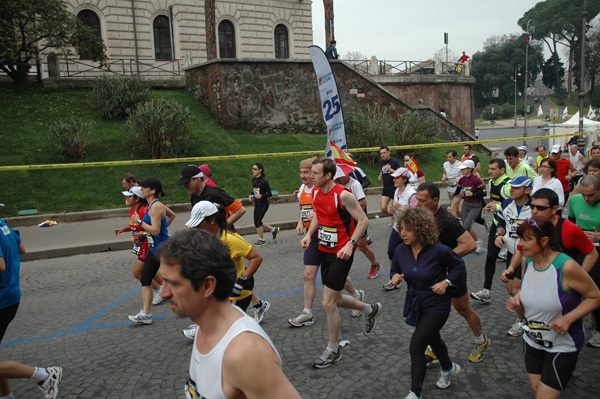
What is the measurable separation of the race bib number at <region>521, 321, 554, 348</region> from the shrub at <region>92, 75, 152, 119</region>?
17360 mm

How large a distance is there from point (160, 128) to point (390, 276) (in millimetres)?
12822

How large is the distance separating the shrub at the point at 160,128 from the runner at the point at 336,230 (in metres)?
11.5

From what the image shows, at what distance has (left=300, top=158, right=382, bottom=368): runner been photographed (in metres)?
4.96

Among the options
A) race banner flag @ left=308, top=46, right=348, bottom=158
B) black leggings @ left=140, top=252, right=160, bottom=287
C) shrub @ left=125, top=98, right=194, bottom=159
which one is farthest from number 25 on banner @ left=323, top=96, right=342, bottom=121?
shrub @ left=125, top=98, right=194, bottom=159

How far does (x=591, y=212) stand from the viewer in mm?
4781

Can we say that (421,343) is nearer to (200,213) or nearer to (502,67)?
(200,213)

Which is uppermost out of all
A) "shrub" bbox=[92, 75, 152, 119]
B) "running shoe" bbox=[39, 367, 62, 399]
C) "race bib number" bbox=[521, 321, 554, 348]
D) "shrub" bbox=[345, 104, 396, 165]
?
"shrub" bbox=[92, 75, 152, 119]

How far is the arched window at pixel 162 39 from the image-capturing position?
31.6 meters

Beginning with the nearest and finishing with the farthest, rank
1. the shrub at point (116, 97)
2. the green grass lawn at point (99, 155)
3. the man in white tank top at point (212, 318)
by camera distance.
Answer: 1. the man in white tank top at point (212, 318)
2. the green grass lawn at point (99, 155)
3. the shrub at point (116, 97)

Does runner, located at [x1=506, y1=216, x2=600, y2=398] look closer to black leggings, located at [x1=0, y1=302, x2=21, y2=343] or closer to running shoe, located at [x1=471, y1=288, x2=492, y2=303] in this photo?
running shoe, located at [x1=471, y1=288, x2=492, y2=303]

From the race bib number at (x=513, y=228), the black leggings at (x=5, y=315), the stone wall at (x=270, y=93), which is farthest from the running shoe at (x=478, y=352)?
the stone wall at (x=270, y=93)

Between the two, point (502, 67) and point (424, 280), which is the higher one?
point (502, 67)

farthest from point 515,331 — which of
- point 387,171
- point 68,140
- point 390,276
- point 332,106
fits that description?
point 68,140

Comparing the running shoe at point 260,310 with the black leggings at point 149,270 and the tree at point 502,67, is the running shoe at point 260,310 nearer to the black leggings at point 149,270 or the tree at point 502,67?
the black leggings at point 149,270
